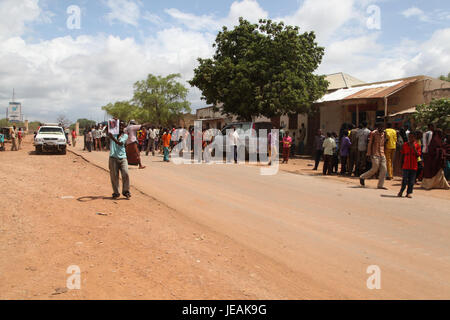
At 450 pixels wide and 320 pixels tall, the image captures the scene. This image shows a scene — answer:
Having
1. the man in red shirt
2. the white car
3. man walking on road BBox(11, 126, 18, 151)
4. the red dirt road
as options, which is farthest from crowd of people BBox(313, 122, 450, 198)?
man walking on road BBox(11, 126, 18, 151)

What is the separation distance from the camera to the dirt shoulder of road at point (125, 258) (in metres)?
3.75

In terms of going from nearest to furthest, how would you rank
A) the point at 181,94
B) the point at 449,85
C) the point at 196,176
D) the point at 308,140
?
1. the point at 196,176
2. the point at 449,85
3. the point at 308,140
4. the point at 181,94

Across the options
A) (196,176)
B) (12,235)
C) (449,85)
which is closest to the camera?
(12,235)

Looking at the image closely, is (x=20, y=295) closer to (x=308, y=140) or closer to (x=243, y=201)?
(x=243, y=201)

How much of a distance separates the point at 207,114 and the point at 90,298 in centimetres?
4430

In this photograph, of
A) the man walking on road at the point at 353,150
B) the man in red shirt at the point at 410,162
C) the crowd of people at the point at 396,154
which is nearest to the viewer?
the man in red shirt at the point at 410,162

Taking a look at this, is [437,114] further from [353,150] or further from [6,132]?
[6,132]

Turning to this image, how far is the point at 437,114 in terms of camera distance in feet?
48.2

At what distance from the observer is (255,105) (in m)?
22.8

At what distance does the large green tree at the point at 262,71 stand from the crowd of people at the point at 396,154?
7300 mm

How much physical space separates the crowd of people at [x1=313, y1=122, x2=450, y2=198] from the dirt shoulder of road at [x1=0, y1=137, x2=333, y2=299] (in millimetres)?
5966

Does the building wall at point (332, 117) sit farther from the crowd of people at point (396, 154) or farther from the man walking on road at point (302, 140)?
the crowd of people at point (396, 154)

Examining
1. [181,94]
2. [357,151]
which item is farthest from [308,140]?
[181,94]

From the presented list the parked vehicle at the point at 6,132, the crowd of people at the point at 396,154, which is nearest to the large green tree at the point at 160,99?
the parked vehicle at the point at 6,132
